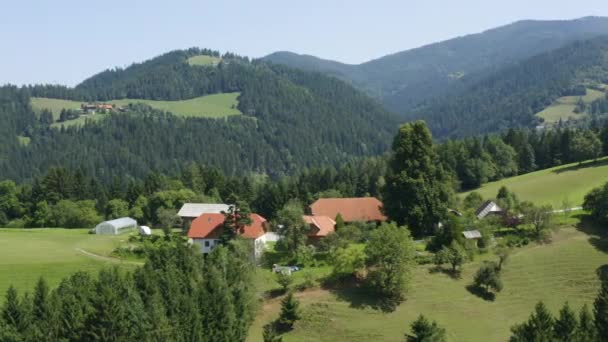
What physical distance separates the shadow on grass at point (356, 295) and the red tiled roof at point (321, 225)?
373 inches

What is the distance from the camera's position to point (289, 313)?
43.0 meters

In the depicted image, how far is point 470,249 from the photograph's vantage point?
5203 centimetres

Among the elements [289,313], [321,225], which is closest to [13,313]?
[289,313]

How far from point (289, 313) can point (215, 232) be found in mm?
21542

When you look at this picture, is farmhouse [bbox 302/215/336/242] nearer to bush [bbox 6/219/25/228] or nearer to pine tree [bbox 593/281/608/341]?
pine tree [bbox 593/281/608/341]

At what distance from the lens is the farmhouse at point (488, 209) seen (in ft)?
208

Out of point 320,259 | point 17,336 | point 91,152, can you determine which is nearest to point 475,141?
point 320,259

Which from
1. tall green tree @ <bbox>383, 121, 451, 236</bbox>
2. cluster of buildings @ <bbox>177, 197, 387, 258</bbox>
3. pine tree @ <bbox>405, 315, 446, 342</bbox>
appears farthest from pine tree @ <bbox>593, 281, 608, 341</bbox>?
cluster of buildings @ <bbox>177, 197, 387, 258</bbox>

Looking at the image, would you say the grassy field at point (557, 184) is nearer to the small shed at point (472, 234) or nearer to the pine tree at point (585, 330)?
the small shed at point (472, 234)

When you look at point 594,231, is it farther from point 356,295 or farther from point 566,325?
point 356,295

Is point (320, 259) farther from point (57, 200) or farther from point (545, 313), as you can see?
point (57, 200)

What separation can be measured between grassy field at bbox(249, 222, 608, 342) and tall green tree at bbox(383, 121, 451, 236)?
848cm

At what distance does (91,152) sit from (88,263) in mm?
148097

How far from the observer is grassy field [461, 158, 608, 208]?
76881 mm
